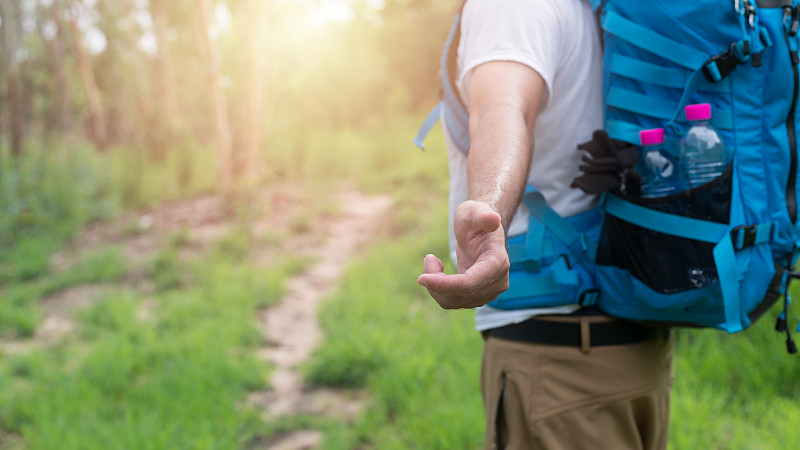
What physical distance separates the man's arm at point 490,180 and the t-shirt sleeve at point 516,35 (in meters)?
0.02

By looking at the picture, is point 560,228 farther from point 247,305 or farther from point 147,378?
point 247,305

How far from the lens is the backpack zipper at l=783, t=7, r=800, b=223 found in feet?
4.04

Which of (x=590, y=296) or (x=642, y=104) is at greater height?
(x=642, y=104)

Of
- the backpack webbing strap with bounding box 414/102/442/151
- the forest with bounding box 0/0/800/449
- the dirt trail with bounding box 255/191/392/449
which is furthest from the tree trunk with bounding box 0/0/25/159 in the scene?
the backpack webbing strap with bounding box 414/102/442/151

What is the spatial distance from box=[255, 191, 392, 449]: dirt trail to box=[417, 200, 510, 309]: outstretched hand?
107 inches

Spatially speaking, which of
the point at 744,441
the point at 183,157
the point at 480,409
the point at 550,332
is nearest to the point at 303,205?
the point at 183,157

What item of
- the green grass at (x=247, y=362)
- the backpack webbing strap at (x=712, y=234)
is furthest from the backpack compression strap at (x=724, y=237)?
the green grass at (x=247, y=362)

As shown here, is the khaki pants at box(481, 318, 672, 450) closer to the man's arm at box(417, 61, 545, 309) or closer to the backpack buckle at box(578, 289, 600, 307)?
the backpack buckle at box(578, 289, 600, 307)

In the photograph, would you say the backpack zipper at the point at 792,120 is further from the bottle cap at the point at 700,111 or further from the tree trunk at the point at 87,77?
the tree trunk at the point at 87,77

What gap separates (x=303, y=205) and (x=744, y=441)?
287 inches

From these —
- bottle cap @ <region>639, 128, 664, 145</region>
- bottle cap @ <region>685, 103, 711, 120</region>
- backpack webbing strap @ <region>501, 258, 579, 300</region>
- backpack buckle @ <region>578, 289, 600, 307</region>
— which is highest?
bottle cap @ <region>685, 103, 711, 120</region>

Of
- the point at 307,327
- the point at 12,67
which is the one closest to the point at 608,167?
the point at 307,327

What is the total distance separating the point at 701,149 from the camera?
1237mm

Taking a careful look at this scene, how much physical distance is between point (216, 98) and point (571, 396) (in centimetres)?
793
